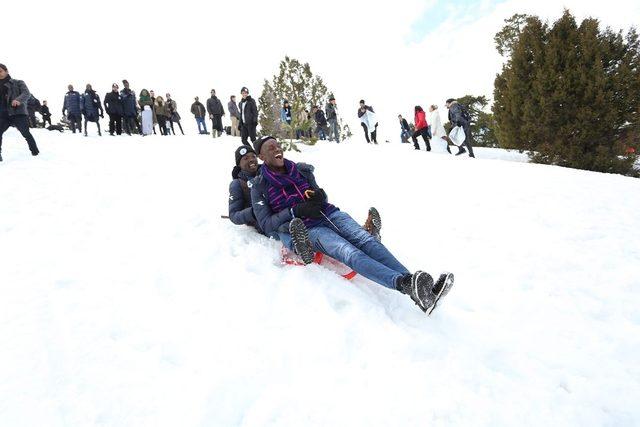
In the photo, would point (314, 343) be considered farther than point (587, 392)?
Yes

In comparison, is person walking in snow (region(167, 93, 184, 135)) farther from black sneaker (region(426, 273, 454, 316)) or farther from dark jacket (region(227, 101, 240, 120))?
black sneaker (region(426, 273, 454, 316))

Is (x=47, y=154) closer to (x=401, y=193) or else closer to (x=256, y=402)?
(x=401, y=193)

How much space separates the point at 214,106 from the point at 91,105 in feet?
18.1

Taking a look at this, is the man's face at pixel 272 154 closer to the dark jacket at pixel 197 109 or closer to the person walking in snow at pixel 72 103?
the person walking in snow at pixel 72 103

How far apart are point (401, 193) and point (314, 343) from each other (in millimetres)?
5758

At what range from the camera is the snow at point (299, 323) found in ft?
7.61

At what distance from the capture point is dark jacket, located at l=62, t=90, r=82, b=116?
1548 centimetres

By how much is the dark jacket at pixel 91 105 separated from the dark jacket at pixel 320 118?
10197 millimetres

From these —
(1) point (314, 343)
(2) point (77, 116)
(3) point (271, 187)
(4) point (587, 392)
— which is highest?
(2) point (77, 116)

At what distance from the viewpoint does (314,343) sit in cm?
288

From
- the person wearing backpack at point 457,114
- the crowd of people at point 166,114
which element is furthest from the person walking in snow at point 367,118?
the person wearing backpack at point 457,114

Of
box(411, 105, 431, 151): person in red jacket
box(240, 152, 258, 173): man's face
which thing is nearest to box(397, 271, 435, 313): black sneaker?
box(240, 152, 258, 173): man's face

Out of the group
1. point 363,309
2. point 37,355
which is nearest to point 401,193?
point 363,309

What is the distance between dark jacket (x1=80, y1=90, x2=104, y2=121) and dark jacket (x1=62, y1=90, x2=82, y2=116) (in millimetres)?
375
